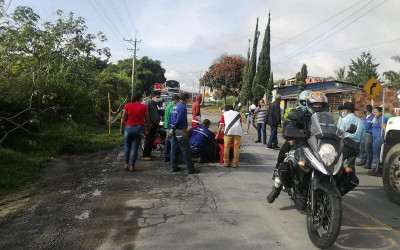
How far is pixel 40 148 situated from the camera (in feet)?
34.5

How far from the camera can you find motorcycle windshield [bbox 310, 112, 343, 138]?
4.53 metres

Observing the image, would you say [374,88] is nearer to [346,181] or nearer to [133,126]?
[133,126]

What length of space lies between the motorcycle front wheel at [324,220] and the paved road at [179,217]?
182mm

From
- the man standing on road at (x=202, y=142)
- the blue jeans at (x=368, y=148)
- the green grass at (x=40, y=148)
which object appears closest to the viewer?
the green grass at (x=40, y=148)

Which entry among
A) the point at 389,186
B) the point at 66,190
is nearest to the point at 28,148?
the point at 66,190

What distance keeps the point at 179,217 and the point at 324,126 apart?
91.2 inches

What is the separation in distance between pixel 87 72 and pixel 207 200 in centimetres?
1363

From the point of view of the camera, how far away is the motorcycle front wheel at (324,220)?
395cm

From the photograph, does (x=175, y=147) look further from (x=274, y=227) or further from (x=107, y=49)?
(x=107, y=49)

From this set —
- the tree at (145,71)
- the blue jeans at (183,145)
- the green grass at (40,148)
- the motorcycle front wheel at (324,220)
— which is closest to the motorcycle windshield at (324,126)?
the motorcycle front wheel at (324,220)

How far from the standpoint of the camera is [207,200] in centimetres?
607

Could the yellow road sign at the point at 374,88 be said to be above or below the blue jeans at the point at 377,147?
above

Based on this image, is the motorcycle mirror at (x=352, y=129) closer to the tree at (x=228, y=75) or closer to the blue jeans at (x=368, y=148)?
the blue jeans at (x=368, y=148)

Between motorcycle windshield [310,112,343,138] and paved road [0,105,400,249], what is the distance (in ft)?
4.22
